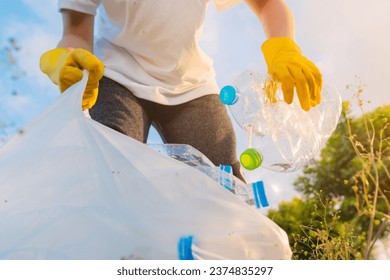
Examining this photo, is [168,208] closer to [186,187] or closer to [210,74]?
[186,187]

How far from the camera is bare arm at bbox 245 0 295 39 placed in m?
1.60

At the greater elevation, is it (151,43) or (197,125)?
(151,43)

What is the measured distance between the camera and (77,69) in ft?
4.09

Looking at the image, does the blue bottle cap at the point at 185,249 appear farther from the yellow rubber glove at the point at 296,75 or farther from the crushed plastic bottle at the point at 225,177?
the yellow rubber glove at the point at 296,75

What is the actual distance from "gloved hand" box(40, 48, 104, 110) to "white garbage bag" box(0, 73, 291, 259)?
10.5 inches

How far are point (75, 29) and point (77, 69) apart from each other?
295mm

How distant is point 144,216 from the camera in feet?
2.77

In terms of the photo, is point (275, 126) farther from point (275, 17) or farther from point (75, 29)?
point (75, 29)

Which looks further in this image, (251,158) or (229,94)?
(229,94)

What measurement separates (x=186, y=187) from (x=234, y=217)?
0.10 m

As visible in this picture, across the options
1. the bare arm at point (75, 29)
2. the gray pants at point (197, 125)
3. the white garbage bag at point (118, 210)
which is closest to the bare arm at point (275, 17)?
the gray pants at point (197, 125)

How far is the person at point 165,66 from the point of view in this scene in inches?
55.2

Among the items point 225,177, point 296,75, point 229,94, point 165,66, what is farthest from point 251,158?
point 165,66
